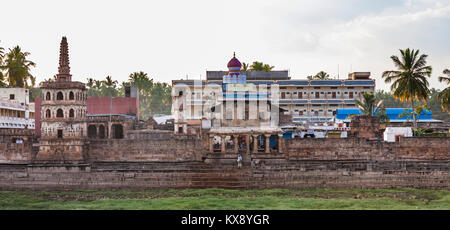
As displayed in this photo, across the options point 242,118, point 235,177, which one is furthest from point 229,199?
point 242,118

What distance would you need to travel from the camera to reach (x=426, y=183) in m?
29.2

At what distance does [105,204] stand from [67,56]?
45.3 ft

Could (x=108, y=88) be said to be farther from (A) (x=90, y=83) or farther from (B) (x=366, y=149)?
(B) (x=366, y=149)

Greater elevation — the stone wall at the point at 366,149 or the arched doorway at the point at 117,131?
the arched doorway at the point at 117,131

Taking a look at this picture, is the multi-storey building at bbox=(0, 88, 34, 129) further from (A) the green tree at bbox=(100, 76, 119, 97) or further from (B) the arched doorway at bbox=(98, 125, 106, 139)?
(A) the green tree at bbox=(100, 76, 119, 97)

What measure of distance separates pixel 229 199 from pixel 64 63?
16817 millimetres

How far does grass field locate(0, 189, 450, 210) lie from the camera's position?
79.5 feet

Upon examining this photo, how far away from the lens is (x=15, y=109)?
46.9 m

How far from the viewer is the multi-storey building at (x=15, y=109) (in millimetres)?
45103

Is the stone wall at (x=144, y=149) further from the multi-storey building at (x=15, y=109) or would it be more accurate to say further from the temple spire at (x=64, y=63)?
the multi-storey building at (x=15, y=109)

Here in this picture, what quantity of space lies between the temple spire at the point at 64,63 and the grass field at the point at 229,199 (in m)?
8.89

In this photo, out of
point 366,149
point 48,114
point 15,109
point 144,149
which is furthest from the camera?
point 15,109

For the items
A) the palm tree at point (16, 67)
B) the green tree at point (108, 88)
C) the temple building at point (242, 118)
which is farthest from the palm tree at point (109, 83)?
the temple building at point (242, 118)
